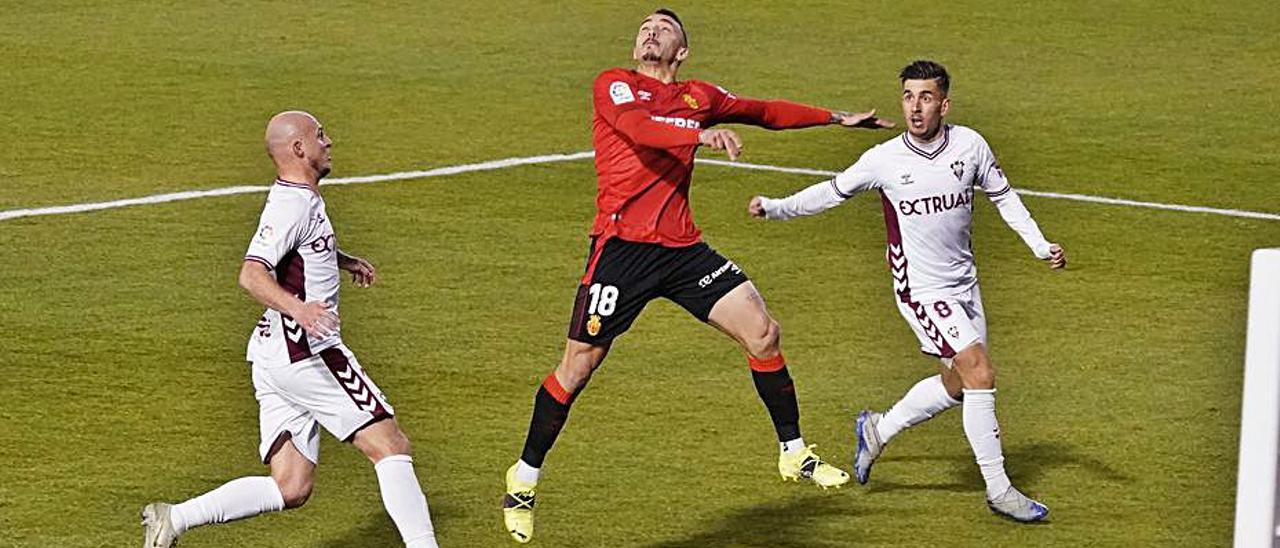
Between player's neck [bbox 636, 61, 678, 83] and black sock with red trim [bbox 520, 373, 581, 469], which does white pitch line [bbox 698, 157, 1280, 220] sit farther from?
black sock with red trim [bbox 520, 373, 581, 469]

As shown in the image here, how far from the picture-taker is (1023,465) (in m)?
10.6

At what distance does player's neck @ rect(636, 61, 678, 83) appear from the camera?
975 centimetres

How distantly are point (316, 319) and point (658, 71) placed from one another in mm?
2671

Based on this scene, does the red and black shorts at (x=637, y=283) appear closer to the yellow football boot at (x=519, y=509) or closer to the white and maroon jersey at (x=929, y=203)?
the white and maroon jersey at (x=929, y=203)

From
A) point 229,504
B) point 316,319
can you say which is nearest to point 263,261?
point 316,319

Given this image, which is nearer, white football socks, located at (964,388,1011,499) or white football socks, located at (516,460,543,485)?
white football socks, located at (516,460,543,485)

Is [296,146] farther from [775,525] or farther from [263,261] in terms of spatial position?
[775,525]

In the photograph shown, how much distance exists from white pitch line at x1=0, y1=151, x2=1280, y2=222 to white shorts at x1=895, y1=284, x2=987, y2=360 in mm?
7349

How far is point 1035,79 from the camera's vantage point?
72.5ft

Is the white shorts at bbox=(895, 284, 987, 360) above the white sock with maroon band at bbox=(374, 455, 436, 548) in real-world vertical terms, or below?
above

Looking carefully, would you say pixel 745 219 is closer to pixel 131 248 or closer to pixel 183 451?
pixel 131 248

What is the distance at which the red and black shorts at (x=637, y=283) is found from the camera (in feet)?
30.8

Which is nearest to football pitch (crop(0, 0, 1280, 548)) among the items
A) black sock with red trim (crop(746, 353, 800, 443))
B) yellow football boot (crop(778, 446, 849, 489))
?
yellow football boot (crop(778, 446, 849, 489))

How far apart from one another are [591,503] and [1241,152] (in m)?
10.6
